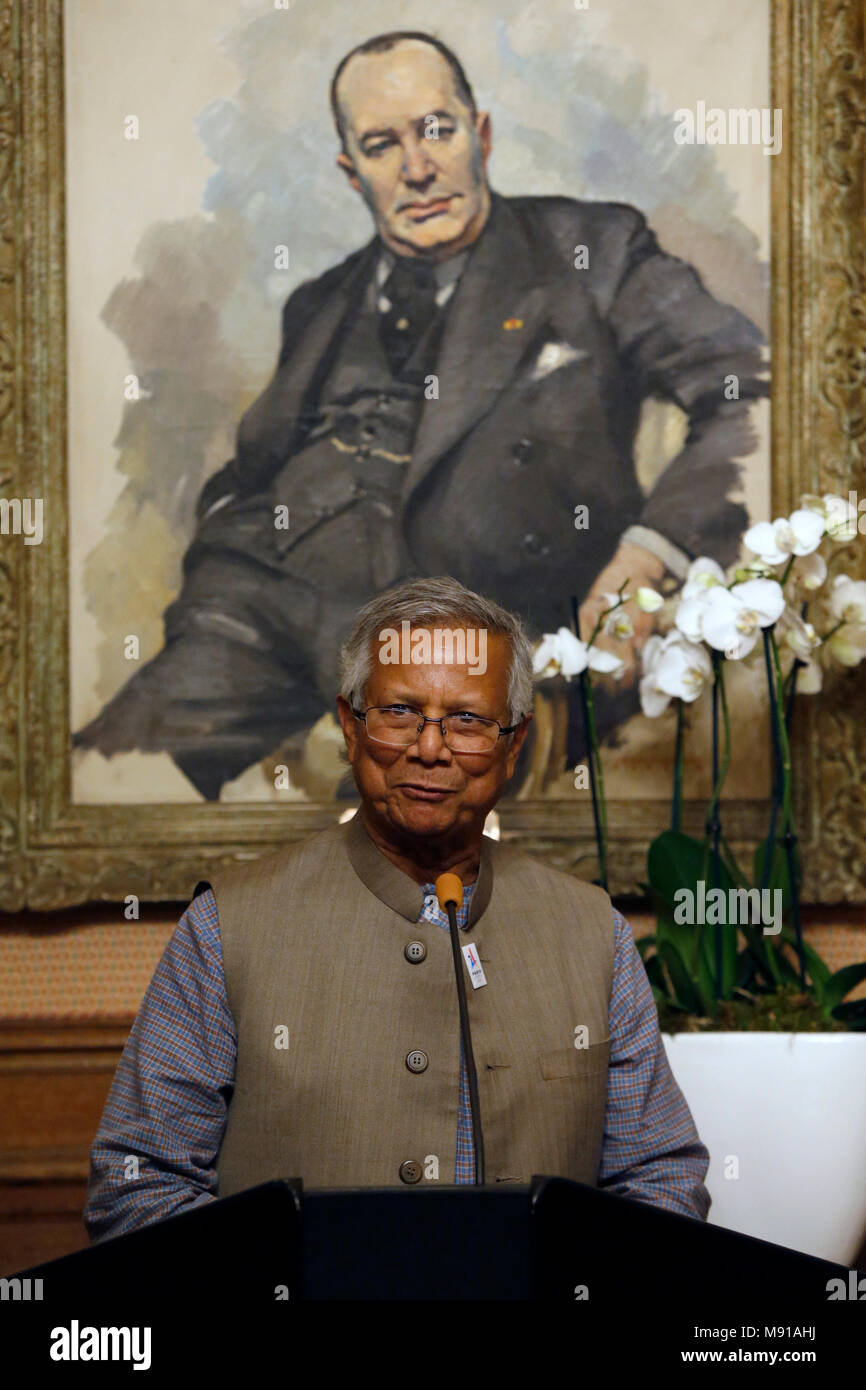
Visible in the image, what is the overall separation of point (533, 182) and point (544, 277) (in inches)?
7.6

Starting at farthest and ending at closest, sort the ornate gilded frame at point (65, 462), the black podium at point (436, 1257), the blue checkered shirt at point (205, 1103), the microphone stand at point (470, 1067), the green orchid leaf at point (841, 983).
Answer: the ornate gilded frame at point (65, 462)
the green orchid leaf at point (841, 983)
the blue checkered shirt at point (205, 1103)
the microphone stand at point (470, 1067)
the black podium at point (436, 1257)

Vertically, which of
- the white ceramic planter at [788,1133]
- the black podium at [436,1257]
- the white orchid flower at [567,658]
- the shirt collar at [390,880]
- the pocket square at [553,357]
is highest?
the pocket square at [553,357]

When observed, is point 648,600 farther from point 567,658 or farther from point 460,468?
point 460,468

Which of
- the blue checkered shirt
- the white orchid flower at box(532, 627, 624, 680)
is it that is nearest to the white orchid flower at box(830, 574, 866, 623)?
the white orchid flower at box(532, 627, 624, 680)

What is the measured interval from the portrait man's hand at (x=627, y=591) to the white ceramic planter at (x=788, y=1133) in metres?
0.82

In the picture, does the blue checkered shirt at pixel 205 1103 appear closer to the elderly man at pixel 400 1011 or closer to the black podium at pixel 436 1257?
the elderly man at pixel 400 1011

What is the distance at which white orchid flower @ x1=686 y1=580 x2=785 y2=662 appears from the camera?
2381 mm

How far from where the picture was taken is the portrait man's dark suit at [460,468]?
2719mm

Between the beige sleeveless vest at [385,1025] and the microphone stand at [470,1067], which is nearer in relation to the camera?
the microphone stand at [470,1067]

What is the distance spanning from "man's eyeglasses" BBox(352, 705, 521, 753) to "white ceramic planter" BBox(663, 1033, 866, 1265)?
2.70 ft

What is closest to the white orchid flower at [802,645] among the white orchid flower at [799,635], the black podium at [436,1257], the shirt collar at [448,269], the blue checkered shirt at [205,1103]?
the white orchid flower at [799,635]

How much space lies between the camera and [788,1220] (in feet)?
7.21

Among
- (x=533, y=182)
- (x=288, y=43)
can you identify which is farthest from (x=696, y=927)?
(x=288, y=43)
